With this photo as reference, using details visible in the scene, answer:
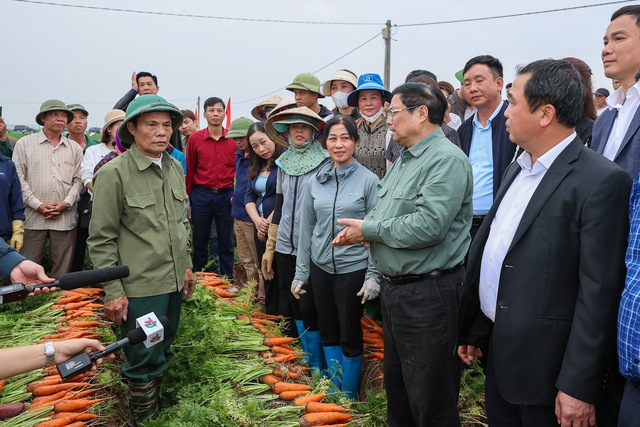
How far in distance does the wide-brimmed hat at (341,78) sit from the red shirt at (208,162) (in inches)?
76.6

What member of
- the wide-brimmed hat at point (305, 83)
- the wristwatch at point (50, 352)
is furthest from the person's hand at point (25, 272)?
the wide-brimmed hat at point (305, 83)

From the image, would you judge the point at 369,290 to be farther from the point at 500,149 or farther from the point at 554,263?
the point at 554,263

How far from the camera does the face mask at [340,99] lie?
5.92 metres

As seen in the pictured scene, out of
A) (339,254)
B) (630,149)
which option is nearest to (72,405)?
(339,254)

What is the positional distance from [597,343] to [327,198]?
262 centimetres

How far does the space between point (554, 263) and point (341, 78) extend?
14.2 ft

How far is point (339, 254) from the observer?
4090mm

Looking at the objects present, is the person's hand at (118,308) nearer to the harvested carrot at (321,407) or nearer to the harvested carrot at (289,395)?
the harvested carrot at (289,395)

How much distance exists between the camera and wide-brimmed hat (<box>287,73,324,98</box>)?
589 centimetres

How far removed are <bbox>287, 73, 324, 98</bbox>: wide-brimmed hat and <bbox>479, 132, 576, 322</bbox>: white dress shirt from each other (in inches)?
152

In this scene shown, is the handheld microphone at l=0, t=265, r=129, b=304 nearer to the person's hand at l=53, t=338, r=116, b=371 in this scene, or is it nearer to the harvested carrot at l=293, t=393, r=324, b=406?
A: the person's hand at l=53, t=338, r=116, b=371

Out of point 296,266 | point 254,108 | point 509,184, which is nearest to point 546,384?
point 509,184

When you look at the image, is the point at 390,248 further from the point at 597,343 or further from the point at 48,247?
the point at 48,247

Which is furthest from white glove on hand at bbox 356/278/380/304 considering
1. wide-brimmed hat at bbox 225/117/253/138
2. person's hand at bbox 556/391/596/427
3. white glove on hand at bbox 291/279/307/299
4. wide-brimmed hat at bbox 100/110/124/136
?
wide-brimmed hat at bbox 100/110/124/136
